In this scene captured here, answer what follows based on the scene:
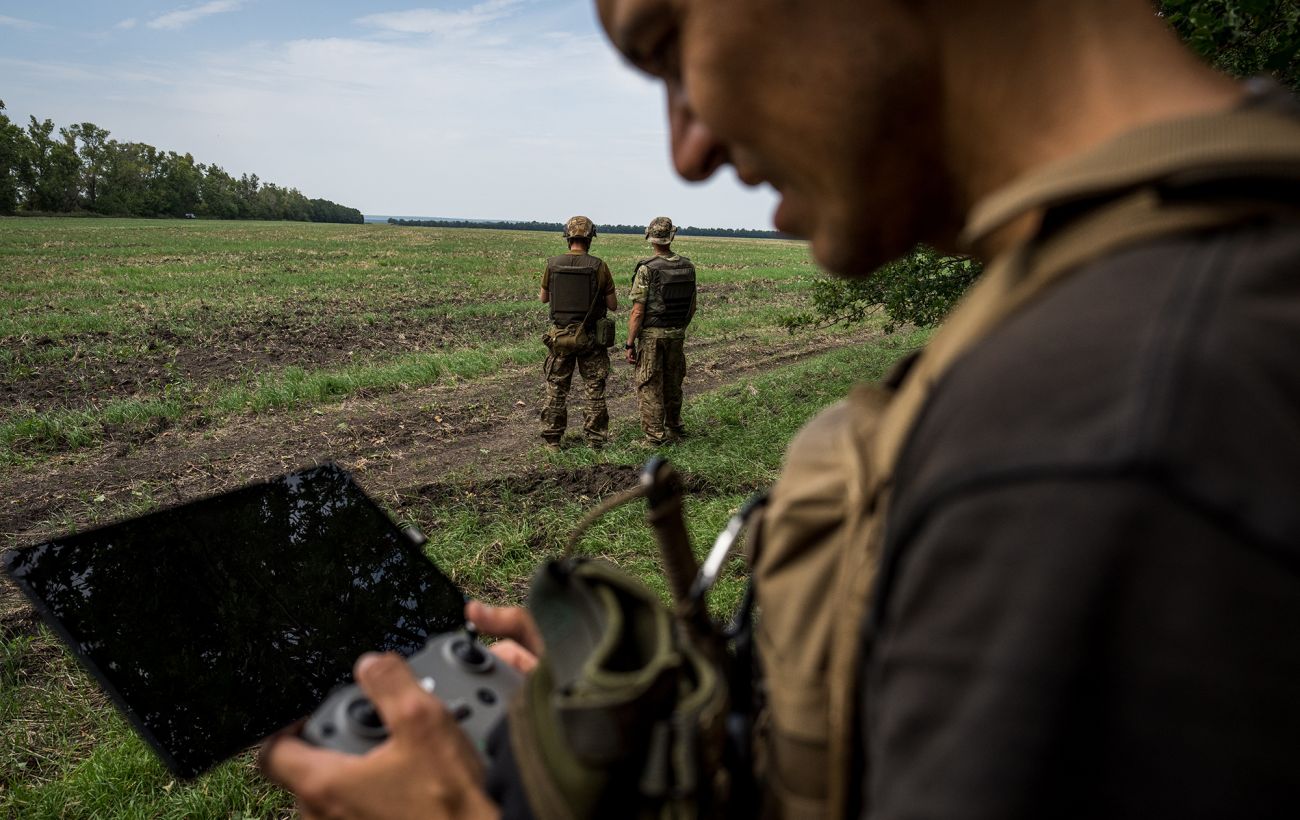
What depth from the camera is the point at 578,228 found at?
920cm

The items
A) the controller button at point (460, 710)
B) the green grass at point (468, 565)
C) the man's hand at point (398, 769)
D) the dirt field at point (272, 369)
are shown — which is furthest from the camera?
the dirt field at point (272, 369)

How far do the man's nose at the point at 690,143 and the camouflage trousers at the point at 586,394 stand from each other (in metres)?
7.82

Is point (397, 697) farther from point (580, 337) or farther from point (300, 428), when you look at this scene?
point (300, 428)

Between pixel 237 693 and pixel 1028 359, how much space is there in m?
1.52

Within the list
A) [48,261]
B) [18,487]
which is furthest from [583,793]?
[48,261]

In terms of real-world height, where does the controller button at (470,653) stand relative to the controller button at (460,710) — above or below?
above

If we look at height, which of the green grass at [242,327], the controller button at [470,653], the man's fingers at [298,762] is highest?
the controller button at [470,653]

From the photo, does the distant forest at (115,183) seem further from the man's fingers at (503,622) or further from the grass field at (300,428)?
the man's fingers at (503,622)

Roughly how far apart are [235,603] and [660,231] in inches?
325

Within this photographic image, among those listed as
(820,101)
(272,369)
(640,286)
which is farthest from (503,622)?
(272,369)

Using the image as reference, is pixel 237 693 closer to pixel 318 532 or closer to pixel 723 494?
pixel 318 532

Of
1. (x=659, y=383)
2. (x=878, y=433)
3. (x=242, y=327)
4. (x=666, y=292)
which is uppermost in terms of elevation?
(x=878, y=433)

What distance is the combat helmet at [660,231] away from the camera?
31.1 feet

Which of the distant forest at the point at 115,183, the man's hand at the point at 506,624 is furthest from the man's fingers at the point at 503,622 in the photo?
the distant forest at the point at 115,183
